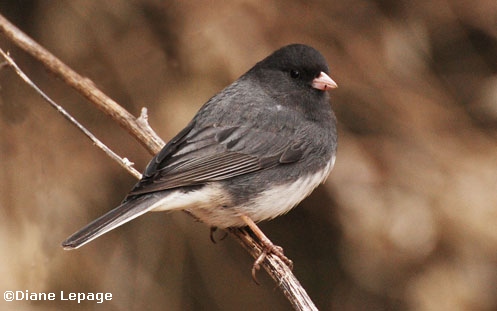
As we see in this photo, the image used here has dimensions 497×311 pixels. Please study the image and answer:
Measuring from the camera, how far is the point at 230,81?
492 centimetres

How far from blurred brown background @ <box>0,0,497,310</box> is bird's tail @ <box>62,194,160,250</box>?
148 cm

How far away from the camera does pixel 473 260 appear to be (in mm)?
4742

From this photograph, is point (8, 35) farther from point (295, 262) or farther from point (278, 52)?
point (295, 262)

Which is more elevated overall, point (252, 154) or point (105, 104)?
point (105, 104)

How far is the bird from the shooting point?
3582 millimetres

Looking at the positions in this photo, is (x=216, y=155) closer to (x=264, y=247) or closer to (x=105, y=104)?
(x=264, y=247)

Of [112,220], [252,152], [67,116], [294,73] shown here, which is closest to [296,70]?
[294,73]

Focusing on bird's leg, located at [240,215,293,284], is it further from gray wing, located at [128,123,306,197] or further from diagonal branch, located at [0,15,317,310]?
gray wing, located at [128,123,306,197]

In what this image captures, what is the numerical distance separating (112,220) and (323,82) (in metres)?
1.48

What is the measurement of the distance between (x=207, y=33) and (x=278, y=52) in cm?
83

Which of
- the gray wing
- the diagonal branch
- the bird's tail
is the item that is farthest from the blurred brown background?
the bird's tail

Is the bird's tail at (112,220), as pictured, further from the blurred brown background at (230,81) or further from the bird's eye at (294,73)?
the blurred brown background at (230,81)

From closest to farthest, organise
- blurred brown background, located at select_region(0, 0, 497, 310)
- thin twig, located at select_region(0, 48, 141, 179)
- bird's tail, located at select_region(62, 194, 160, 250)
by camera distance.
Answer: bird's tail, located at select_region(62, 194, 160, 250)
thin twig, located at select_region(0, 48, 141, 179)
blurred brown background, located at select_region(0, 0, 497, 310)

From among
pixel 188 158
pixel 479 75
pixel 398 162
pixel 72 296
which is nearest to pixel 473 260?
pixel 398 162
